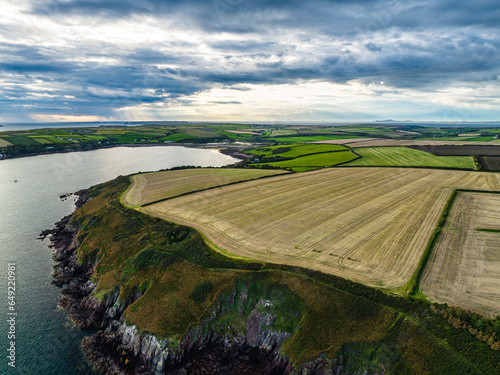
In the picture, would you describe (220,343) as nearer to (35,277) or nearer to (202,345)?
(202,345)

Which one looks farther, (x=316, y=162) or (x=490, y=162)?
(x=316, y=162)

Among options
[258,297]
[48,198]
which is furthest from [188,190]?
[48,198]

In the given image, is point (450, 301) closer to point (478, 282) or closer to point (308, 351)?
point (478, 282)

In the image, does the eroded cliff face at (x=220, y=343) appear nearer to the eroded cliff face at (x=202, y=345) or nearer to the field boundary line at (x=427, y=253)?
the eroded cliff face at (x=202, y=345)

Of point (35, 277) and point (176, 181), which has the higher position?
point (176, 181)

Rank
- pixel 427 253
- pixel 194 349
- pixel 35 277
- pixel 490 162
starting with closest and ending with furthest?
pixel 194 349 < pixel 427 253 < pixel 35 277 < pixel 490 162

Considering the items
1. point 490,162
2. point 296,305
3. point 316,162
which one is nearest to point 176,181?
point 296,305

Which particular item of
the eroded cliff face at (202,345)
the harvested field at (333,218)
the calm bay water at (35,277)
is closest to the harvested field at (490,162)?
the harvested field at (333,218)
